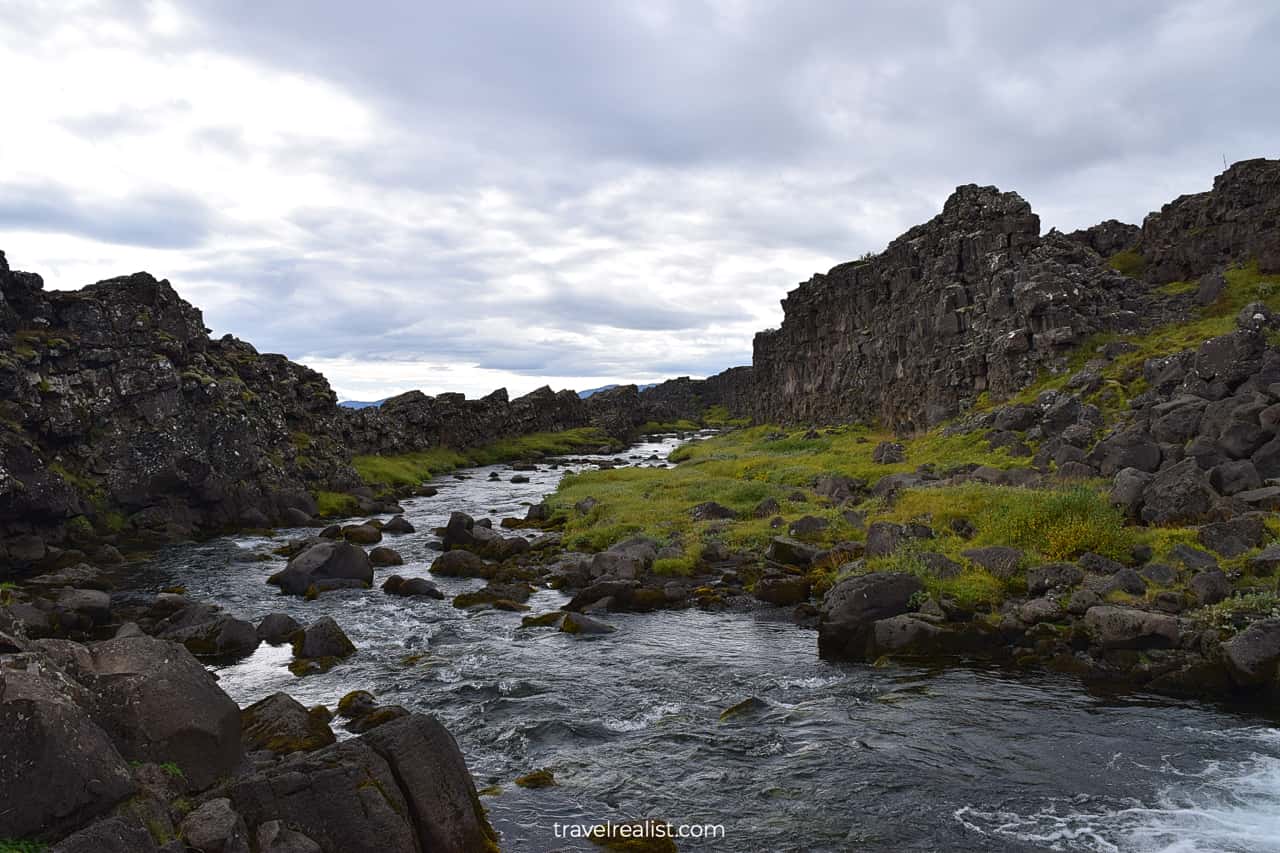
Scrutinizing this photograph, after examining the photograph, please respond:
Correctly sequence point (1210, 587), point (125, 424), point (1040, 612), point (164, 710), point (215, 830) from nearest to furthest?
point (215, 830) < point (164, 710) < point (1210, 587) < point (1040, 612) < point (125, 424)

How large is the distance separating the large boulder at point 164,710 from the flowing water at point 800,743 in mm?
5096

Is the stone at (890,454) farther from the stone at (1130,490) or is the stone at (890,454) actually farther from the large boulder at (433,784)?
the large boulder at (433,784)

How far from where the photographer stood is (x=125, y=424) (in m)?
52.3

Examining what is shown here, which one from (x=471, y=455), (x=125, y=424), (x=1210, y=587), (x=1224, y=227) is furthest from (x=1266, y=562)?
(x=471, y=455)

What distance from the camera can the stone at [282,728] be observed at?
1608 centimetres

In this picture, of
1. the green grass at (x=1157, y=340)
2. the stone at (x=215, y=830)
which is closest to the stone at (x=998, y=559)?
the green grass at (x=1157, y=340)

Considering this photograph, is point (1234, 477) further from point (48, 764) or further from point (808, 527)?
point (48, 764)

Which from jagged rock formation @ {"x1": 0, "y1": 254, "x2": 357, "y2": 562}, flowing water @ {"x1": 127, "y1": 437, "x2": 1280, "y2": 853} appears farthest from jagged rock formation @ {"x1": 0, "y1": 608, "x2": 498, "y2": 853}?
jagged rock formation @ {"x1": 0, "y1": 254, "x2": 357, "y2": 562}

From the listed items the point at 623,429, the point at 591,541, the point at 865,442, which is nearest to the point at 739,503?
the point at 591,541

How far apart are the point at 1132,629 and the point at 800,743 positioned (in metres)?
10.3

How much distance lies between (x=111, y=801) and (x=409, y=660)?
45.8ft

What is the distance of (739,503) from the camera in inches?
1871

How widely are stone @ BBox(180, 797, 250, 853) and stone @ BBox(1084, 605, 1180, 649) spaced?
21.0 meters

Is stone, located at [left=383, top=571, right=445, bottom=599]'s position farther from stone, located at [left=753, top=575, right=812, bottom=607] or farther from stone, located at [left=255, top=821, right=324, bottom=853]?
stone, located at [left=255, top=821, right=324, bottom=853]
